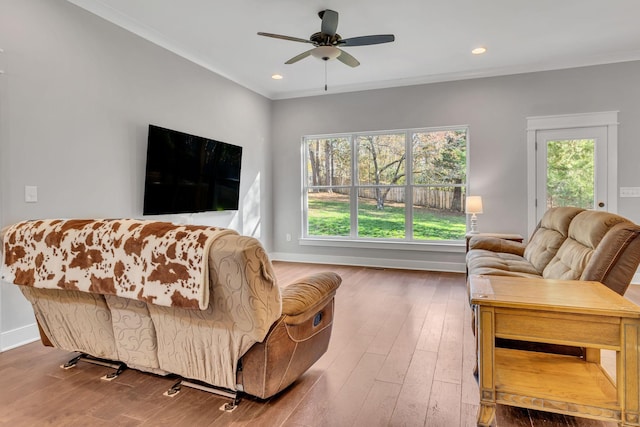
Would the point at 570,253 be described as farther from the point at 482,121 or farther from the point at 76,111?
the point at 76,111

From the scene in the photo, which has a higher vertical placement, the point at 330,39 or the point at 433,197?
the point at 330,39

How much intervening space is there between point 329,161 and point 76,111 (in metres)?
3.75

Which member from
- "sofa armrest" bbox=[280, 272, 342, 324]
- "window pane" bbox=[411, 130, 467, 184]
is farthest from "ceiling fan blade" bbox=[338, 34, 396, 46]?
"window pane" bbox=[411, 130, 467, 184]

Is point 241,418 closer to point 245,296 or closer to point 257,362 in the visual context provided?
point 257,362

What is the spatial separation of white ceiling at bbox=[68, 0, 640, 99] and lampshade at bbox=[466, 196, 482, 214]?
1.76 m

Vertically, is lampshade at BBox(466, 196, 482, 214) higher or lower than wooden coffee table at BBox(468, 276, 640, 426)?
higher

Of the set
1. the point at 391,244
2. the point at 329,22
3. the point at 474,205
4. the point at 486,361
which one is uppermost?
the point at 329,22

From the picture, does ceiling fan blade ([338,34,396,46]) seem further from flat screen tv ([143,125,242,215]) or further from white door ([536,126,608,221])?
white door ([536,126,608,221])

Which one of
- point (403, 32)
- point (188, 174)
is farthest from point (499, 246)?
point (188, 174)

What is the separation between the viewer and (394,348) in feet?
8.63

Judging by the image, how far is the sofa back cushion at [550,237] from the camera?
2967 mm

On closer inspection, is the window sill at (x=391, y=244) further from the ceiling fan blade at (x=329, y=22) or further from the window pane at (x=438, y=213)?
the ceiling fan blade at (x=329, y=22)

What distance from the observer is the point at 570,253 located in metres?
2.54

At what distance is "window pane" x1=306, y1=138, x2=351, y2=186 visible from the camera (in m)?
5.99
